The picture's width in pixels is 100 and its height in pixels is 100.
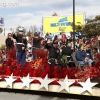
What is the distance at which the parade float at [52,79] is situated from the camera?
762 cm

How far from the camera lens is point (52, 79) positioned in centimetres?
822

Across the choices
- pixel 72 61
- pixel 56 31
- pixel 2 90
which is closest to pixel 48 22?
pixel 56 31

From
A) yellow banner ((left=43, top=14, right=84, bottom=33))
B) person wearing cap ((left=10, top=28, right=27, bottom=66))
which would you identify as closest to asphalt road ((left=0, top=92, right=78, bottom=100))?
person wearing cap ((left=10, top=28, right=27, bottom=66))

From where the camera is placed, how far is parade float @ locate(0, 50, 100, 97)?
300 inches

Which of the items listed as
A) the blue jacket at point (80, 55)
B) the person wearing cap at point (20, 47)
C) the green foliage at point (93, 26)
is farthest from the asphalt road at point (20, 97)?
the green foliage at point (93, 26)

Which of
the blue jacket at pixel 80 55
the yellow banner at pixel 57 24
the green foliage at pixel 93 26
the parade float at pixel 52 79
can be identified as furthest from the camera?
the yellow banner at pixel 57 24

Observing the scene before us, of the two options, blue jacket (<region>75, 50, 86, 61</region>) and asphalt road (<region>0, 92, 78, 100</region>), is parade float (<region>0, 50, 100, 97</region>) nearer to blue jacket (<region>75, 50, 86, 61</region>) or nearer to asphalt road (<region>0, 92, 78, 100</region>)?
asphalt road (<region>0, 92, 78, 100</region>)

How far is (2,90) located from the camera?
9.16m

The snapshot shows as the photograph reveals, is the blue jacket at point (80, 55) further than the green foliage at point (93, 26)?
No

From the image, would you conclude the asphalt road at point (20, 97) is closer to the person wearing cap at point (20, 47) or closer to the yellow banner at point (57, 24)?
the person wearing cap at point (20, 47)

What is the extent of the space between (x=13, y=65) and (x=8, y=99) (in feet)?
7.32

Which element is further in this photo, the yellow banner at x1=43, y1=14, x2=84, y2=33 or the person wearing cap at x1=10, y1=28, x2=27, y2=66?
the yellow banner at x1=43, y1=14, x2=84, y2=33

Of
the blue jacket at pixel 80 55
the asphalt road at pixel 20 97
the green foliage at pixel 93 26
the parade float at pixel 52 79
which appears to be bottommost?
the asphalt road at pixel 20 97

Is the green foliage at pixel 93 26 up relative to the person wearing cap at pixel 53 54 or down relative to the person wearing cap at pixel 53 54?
up
